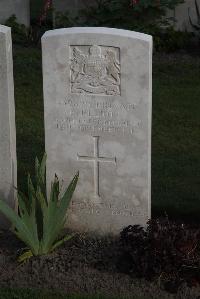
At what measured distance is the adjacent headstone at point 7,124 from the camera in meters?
6.65

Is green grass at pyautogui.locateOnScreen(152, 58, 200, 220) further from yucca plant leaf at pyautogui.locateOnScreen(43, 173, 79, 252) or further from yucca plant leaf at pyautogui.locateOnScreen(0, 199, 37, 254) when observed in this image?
yucca plant leaf at pyautogui.locateOnScreen(0, 199, 37, 254)

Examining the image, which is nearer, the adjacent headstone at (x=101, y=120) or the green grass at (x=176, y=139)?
the adjacent headstone at (x=101, y=120)

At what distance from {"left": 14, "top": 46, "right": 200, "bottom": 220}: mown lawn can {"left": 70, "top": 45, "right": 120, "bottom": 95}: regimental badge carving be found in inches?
58.5

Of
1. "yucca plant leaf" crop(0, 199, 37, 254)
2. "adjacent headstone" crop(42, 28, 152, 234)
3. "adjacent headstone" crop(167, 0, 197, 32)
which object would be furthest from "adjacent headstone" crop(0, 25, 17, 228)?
"adjacent headstone" crop(167, 0, 197, 32)

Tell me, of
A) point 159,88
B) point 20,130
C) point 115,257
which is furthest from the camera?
point 159,88

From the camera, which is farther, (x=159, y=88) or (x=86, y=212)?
(x=159, y=88)

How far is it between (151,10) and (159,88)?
1931 millimetres

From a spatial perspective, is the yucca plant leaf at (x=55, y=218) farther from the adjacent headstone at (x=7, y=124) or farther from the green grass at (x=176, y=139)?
the green grass at (x=176, y=139)

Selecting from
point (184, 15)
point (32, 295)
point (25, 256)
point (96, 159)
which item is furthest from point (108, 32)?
point (184, 15)

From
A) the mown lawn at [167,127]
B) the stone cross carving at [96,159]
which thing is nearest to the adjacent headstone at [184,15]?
the mown lawn at [167,127]

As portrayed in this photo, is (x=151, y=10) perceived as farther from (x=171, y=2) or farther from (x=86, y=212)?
(x=86, y=212)

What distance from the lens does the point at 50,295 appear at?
20.2 feet

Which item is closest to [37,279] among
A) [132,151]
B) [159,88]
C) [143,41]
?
[132,151]

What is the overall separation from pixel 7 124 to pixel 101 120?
775 mm
